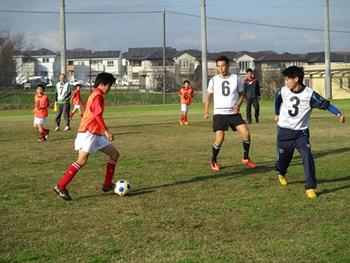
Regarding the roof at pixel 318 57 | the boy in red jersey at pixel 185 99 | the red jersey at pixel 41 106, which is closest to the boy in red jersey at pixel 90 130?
the red jersey at pixel 41 106

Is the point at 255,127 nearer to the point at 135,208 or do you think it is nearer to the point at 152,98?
the point at 135,208

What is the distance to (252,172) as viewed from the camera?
9.01 metres

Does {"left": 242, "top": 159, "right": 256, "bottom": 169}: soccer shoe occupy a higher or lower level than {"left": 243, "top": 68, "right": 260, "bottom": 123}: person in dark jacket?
lower

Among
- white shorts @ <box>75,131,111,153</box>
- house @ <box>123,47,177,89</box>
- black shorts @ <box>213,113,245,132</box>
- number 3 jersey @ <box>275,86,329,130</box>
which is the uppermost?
house @ <box>123,47,177,89</box>

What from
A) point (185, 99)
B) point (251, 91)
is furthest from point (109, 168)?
point (185, 99)

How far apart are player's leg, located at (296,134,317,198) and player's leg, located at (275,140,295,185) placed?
0.15 metres

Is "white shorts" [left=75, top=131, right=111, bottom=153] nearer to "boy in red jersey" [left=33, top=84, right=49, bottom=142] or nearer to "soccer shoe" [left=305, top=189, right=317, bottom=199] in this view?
"soccer shoe" [left=305, top=189, right=317, bottom=199]

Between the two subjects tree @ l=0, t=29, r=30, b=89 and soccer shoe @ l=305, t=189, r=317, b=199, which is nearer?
soccer shoe @ l=305, t=189, r=317, b=199

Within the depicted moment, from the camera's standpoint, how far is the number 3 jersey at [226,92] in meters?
9.39

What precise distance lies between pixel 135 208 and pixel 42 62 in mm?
103948

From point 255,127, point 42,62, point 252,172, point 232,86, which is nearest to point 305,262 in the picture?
point 252,172

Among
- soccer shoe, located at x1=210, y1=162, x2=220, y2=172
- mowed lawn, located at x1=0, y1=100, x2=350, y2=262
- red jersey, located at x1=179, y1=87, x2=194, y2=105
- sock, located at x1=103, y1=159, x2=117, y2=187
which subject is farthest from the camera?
red jersey, located at x1=179, y1=87, x2=194, y2=105

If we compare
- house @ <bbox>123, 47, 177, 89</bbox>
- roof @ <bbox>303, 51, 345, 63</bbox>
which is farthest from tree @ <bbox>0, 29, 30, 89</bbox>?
roof @ <bbox>303, 51, 345, 63</bbox>

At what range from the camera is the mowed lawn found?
4.77m
